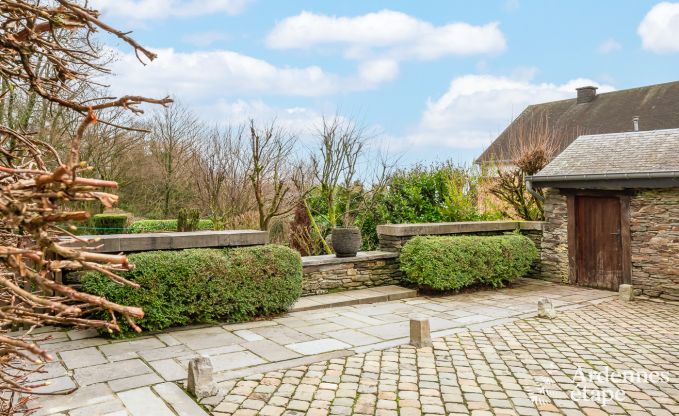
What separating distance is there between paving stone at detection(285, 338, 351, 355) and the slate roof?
6.17m

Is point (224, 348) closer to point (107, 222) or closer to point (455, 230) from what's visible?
point (455, 230)

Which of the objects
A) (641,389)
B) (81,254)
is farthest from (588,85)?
(81,254)

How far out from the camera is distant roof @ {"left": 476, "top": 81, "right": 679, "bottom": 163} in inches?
790

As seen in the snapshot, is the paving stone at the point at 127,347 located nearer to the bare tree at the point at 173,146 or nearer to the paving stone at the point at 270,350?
the paving stone at the point at 270,350

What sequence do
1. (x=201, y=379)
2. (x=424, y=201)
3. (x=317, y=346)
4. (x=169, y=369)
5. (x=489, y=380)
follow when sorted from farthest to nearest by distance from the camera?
(x=424, y=201), (x=317, y=346), (x=169, y=369), (x=489, y=380), (x=201, y=379)

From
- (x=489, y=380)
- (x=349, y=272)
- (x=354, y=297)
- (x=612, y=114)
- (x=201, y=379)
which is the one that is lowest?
(x=489, y=380)

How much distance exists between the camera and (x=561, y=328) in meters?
6.23

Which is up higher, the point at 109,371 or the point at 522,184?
the point at 522,184

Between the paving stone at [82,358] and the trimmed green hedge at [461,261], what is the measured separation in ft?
16.7

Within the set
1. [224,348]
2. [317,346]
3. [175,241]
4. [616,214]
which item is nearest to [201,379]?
[224,348]

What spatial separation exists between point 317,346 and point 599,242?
21.3 feet

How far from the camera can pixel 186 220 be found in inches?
512

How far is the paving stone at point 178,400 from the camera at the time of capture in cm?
365

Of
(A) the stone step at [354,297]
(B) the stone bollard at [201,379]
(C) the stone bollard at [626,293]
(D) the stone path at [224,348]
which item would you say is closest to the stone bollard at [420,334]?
(D) the stone path at [224,348]
